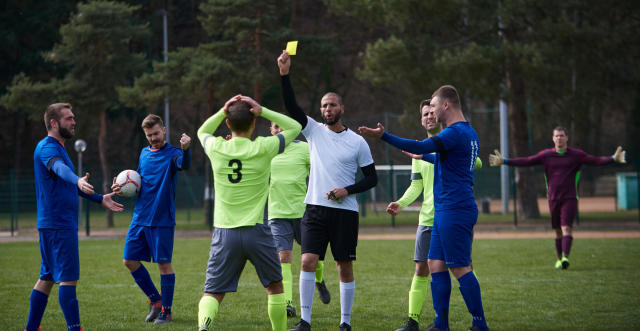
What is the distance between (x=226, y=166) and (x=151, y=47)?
33.4 metres

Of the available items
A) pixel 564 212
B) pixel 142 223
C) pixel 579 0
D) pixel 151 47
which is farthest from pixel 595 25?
pixel 151 47

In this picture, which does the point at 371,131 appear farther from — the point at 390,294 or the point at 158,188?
the point at 390,294

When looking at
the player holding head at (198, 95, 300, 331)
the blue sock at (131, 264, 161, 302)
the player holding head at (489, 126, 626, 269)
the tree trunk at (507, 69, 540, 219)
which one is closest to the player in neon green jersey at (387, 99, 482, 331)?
the player holding head at (198, 95, 300, 331)

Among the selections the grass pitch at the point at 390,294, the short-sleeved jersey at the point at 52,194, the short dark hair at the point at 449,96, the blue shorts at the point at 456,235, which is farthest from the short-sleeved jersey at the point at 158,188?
the blue shorts at the point at 456,235

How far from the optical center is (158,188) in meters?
7.54

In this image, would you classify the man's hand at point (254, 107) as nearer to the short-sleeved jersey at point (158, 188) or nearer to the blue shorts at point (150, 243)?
the short-sleeved jersey at point (158, 188)

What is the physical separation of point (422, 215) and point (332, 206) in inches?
42.8

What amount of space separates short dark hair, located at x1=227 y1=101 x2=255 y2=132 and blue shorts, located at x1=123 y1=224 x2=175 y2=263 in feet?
8.39

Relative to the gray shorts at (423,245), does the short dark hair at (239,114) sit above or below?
above

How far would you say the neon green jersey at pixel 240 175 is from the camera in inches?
213

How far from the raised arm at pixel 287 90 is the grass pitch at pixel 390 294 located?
90.9 inches

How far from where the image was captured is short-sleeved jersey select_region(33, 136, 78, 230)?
6.13 m

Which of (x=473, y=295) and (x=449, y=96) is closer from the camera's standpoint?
(x=473, y=295)

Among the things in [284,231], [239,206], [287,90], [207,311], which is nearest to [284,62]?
[287,90]
